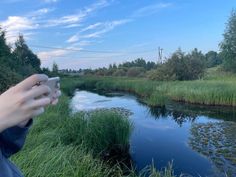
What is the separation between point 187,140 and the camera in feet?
35.2

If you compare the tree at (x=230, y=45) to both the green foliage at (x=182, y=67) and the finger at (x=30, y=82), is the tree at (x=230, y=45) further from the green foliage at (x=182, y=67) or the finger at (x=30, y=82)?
the finger at (x=30, y=82)

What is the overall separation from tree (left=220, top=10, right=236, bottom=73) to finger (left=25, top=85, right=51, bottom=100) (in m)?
33.8

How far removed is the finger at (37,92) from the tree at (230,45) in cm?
3378

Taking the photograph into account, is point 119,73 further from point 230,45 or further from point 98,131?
point 98,131

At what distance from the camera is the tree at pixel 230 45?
32.4 meters

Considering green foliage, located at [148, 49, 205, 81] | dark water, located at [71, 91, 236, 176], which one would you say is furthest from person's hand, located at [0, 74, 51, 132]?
green foliage, located at [148, 49, 205, 81]

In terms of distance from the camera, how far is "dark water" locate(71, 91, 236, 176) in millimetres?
8203

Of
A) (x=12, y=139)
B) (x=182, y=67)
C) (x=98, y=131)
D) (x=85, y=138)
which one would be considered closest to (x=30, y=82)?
(x=12, y=139)

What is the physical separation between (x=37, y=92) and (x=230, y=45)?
34187 millimetres

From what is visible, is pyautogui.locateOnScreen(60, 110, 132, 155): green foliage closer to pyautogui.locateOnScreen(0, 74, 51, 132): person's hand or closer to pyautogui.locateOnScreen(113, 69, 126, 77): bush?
pyautogui.locateOnScreen(0, 74, 51, 132): person's hand

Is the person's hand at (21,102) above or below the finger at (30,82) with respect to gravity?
below

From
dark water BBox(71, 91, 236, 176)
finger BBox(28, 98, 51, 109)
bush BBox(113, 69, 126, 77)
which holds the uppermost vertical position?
finger BBox(28, 98, 51, 109)

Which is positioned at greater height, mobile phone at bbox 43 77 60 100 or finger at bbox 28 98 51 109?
mobile phone at bbox 43 77 60 100

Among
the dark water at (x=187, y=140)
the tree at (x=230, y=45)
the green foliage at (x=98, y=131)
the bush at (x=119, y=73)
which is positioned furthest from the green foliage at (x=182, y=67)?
the green foliage at (x=98, y=131)
